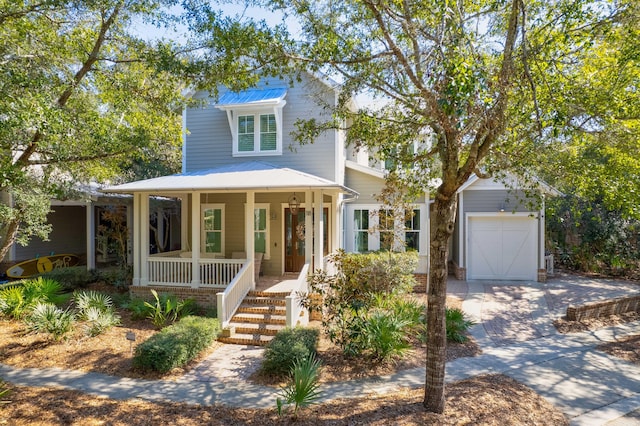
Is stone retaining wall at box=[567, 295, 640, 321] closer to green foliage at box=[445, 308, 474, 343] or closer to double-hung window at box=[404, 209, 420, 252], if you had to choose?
green foliage at box=[445, 308, 474, 343]

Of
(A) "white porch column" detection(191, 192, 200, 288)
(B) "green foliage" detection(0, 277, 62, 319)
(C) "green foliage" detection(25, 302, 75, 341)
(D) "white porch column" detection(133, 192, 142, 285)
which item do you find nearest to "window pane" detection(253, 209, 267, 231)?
(A) "white porch column" detection(191, 192, 200, 288)

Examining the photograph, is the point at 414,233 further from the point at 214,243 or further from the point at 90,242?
the point at 90,242

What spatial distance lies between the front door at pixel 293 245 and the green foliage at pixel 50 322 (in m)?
7.08

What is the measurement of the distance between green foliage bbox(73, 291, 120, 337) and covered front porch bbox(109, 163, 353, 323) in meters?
1.47

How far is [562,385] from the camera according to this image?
6566mm

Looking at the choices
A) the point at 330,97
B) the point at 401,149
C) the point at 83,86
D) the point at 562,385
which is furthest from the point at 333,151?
the point at 562,385

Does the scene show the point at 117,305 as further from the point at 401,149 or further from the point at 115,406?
the point at 401,149

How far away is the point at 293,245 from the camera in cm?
1429

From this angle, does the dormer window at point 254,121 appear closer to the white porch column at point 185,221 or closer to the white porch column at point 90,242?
the white porch column at point 185,221

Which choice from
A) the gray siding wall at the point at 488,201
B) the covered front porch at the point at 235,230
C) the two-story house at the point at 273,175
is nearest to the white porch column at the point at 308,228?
the covered front porch at the point at 235,230

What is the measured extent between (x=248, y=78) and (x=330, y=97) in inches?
269

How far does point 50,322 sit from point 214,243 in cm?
652

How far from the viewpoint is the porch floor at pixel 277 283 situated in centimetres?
1118

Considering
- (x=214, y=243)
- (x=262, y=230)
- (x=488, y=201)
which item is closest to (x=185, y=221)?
(x=214, y=243)
